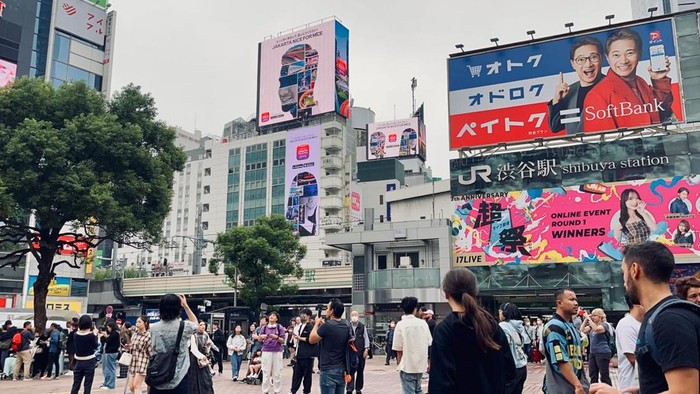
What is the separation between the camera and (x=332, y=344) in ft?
25.2

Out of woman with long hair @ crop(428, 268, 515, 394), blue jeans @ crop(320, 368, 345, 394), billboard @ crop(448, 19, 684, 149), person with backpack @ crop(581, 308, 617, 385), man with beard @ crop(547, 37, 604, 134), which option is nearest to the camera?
woman with long hair @ crop(428, 268, 515, 394)

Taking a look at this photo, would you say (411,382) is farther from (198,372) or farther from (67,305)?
(67,305)

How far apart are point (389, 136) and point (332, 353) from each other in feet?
211

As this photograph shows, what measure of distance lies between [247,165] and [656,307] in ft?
246

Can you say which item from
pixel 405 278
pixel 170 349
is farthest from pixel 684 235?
pixel 170 349

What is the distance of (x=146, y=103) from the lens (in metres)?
24.0

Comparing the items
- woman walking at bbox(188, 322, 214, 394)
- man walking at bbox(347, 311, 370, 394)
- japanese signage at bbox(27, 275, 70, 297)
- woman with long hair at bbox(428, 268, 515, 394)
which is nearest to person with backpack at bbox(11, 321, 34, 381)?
man walking at bbox(347, 311, 370, 394)

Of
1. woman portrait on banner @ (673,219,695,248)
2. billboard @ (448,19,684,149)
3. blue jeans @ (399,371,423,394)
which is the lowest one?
blue jeans @ (399,371,423,394)

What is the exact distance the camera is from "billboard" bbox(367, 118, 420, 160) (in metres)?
70.7

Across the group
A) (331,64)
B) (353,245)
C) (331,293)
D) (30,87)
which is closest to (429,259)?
(353,245)

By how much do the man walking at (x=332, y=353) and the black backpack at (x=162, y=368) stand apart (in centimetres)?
219

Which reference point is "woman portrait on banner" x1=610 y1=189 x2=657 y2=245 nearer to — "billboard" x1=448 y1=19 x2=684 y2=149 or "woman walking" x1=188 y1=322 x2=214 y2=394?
"billboard" x1=448 y1=19 x2=684 y2=149

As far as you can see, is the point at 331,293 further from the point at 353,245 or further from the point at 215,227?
the point at 215,227

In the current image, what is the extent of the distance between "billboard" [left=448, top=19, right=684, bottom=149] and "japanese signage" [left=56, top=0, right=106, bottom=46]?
37.8 metres
